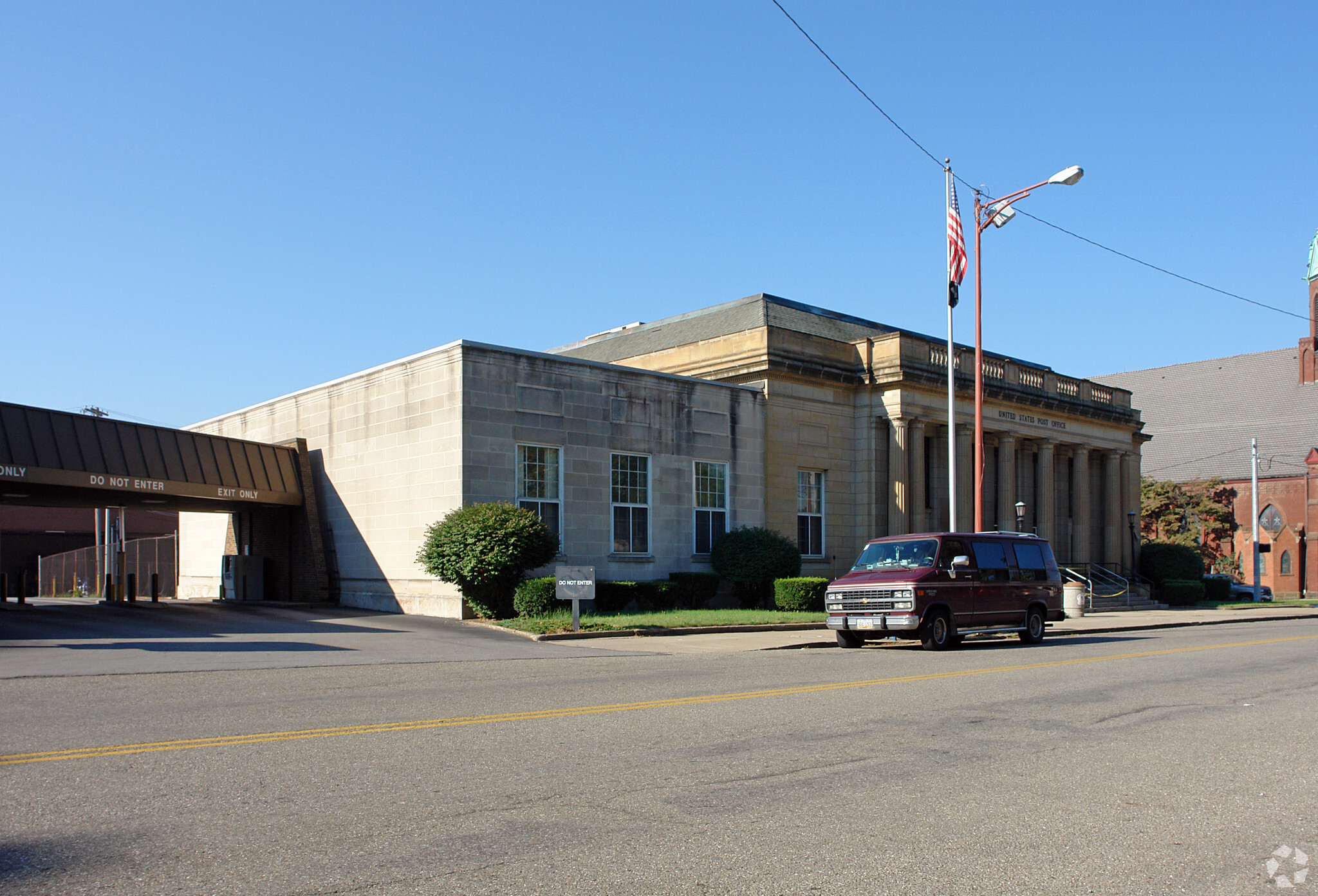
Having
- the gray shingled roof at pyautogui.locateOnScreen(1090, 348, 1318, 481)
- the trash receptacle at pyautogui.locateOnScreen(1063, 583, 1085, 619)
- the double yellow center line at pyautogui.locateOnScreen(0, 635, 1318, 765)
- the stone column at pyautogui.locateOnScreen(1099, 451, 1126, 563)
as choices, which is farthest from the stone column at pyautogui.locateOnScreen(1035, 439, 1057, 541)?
the gray shingled roof at pyautogui.locateOnScreen(1090, 348, 1318, 481)

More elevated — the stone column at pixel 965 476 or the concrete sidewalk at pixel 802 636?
the stone column at pixel 965 476

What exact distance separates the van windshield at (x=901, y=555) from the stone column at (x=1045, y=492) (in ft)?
72.8

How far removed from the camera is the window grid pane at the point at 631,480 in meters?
27.6

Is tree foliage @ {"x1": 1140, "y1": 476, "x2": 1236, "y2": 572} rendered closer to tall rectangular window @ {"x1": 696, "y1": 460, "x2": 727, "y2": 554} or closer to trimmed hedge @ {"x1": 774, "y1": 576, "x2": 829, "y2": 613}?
tall rectangular window @ {"x1": 696, "y1": 460, "x2": 727, "y2": 554}

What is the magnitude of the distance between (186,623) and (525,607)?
6954 millimetres

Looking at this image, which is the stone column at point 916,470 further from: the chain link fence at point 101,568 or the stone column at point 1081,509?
the chain link fence at point 101,568

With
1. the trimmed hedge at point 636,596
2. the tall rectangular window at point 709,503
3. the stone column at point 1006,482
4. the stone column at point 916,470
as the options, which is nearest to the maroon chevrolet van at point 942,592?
the trimmed hedge at point 636,596

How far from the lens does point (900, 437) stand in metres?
33.5

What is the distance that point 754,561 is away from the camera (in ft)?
92.8

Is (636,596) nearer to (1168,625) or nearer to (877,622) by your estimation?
(877,622)

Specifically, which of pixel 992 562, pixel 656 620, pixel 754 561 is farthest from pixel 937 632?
pixel 754 561

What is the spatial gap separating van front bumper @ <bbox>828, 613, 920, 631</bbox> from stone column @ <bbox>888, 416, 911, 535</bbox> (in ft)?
48.6

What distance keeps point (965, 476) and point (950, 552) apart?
17.2 meters

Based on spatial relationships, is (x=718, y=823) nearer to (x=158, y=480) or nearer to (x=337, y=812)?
(x=337, y=812)
